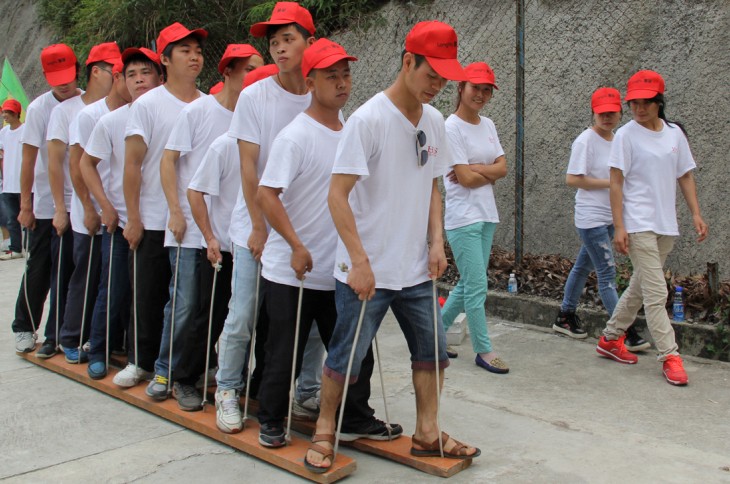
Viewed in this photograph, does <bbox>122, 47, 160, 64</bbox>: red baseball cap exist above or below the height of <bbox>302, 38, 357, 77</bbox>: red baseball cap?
above

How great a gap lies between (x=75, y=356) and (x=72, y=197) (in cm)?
109

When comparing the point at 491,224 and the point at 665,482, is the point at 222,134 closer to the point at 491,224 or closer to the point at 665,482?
the point at 491,224

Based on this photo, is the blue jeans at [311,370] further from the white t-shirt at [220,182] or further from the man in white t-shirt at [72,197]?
the man in white t-shirt at [72,197]

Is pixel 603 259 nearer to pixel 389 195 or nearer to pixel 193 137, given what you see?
pixel 389 195

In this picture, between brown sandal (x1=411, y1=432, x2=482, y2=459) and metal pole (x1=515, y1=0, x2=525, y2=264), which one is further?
metal pole (x1=515, y1=0, x2=525, y2=264)

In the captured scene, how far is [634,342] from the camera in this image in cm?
601

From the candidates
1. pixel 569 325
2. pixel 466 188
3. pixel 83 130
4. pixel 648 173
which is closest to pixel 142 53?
pixel 83 130

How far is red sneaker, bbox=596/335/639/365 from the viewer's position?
5715 mm

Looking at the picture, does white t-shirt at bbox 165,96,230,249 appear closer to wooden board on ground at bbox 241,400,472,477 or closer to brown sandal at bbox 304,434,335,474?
wooden board on ground at bbox 241,400,472,477

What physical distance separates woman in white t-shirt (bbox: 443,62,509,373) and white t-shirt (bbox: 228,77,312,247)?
1.64 meters

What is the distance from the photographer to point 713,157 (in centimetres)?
724

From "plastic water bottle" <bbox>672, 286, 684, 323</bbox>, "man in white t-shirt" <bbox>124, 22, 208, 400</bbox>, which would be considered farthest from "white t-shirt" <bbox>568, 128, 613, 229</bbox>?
"man in white t-shirt" <bbox>124, 22, 208, 400</bbox>

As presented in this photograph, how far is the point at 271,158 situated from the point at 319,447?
1.35 meters

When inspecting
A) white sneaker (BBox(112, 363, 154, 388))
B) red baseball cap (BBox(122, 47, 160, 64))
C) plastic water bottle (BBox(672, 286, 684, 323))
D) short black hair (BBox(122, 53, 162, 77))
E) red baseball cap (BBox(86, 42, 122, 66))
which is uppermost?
red baseball cap (BBox(86, 42, 122, 66))
